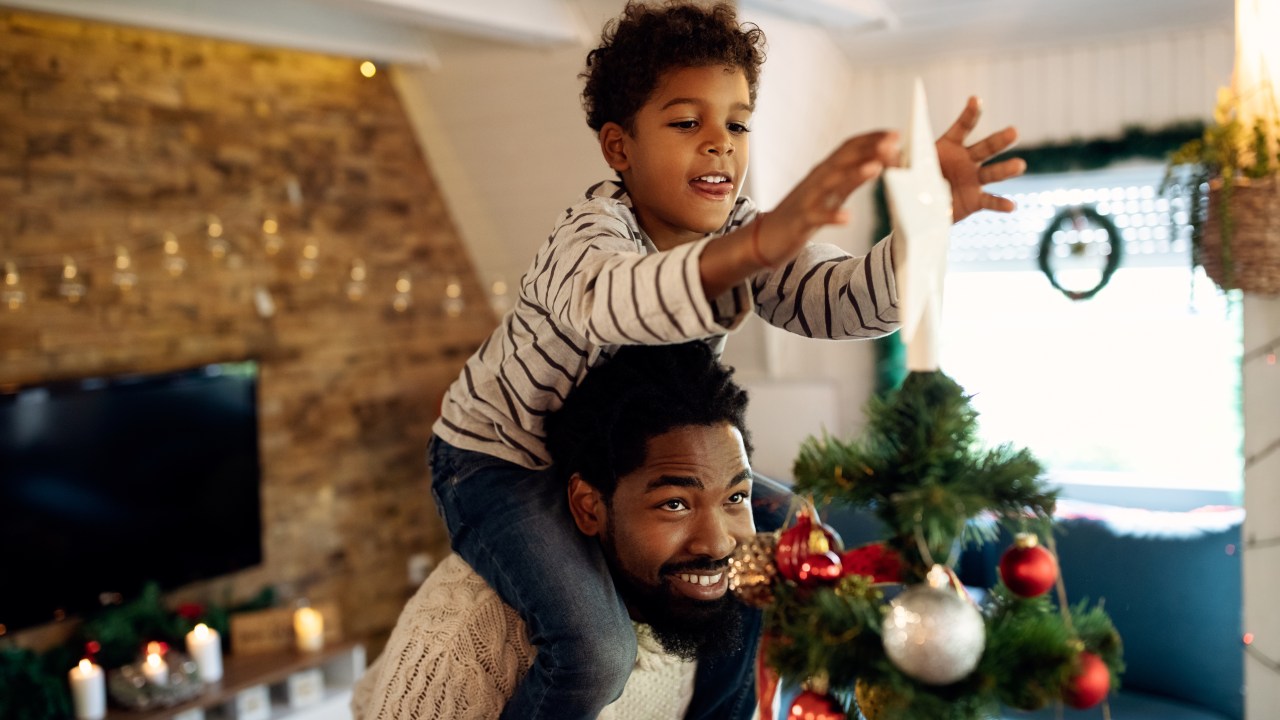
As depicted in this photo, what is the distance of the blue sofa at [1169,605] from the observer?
3.30 m

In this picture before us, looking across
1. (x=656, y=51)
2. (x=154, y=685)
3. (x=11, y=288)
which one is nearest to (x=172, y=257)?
(x=11, y=288)

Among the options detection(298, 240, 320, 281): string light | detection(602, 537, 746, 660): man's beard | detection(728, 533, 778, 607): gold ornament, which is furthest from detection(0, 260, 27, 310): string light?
detection(728, 533, 778, 607): gold ornament

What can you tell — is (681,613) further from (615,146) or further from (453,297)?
(453,297)

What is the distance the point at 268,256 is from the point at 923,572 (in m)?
3.76

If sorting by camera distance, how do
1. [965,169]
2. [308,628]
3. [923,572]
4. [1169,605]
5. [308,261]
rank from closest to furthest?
[923,572]
[965,169]
[1169,605]
[308,628]
[308,261]

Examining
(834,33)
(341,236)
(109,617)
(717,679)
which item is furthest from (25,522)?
(834,33)

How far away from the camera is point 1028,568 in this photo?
3.11 ft

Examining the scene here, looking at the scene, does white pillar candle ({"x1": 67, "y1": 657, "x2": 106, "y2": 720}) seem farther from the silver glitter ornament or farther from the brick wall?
the silver glitter ornament

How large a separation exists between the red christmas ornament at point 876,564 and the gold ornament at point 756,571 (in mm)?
66

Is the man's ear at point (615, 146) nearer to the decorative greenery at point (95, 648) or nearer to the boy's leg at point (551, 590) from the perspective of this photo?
the boy's leg at point (551, 590)

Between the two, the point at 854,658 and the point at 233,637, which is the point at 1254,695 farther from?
the point at 233,637

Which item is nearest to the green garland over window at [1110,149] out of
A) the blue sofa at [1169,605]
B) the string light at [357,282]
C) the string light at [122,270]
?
the blue sofa at [1169,605]

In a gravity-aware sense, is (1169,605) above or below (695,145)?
A: below

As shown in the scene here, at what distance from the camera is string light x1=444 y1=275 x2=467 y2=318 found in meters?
5.15
